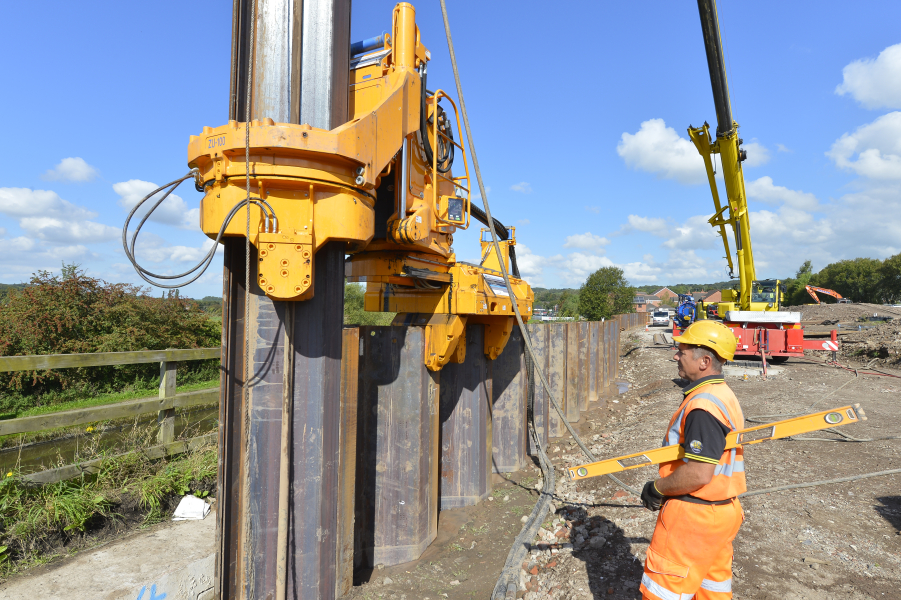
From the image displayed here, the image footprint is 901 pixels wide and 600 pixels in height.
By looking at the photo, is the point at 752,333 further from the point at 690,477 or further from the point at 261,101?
the point at 261,101

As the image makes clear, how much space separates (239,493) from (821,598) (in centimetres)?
410

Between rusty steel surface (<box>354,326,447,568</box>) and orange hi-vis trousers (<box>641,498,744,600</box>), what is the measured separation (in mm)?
2437

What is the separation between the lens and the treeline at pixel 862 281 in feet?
211

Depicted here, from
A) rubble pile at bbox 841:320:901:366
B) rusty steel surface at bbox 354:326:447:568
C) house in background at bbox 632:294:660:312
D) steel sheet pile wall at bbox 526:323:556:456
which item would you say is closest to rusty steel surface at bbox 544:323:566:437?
steel sheet pile wall at bbox 526:323:556:456

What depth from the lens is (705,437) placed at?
102 inches

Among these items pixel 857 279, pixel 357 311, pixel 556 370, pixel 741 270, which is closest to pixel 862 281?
pixel 857 279

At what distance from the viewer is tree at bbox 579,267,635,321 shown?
46781 millimetres

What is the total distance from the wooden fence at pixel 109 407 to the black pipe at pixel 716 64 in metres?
10.2

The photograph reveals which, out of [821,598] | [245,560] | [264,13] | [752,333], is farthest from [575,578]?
[752,333]

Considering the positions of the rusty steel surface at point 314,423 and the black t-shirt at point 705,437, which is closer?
the black t-shirt at point 705,437

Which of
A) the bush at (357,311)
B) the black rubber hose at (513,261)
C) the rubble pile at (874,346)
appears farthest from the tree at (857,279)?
the black rubber hose at (513,261)

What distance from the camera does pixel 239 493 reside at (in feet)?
10.7

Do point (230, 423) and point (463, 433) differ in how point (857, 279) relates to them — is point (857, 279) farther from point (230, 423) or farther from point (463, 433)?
point (230, 423)

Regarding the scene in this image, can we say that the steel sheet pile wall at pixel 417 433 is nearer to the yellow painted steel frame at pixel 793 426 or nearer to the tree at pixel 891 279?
the yellow painted steel frame at pixel 793 426
